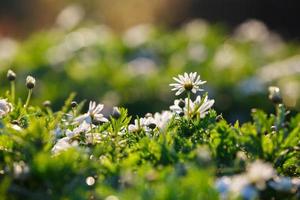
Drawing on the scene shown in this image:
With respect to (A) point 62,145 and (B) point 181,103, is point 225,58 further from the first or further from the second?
(A) point 62,145

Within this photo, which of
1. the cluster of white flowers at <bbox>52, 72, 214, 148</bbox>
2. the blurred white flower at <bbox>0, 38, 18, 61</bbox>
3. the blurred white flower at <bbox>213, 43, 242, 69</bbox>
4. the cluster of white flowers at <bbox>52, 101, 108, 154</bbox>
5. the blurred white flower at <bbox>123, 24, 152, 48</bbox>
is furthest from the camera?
the blurred white flower at <bbox>123, 24, 152, 48</bbox>

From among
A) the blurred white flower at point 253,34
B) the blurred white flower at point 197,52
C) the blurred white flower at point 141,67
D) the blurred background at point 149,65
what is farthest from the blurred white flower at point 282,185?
the blurred white flower at point 253,34

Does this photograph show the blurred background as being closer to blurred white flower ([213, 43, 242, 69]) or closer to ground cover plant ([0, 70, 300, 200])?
blurred white flower ([213, 43, 242, 69])

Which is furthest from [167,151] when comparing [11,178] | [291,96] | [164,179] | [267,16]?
[267,16]

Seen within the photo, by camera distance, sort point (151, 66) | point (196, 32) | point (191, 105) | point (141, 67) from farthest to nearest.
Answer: point (196, 32)
point (151, 66)
point (141, 67)
point (191, 105)

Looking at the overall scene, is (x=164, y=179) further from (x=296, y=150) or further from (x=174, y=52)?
(x=174, y=52)

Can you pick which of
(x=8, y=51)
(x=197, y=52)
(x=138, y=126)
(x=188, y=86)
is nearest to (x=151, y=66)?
(x=197, y=52)

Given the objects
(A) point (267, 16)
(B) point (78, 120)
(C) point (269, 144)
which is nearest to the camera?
(C) point (269, 144)

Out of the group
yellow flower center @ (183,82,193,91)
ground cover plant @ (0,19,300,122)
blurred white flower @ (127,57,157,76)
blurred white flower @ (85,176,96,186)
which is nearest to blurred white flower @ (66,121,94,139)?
blurred white flower @ (85,176,96,186)
